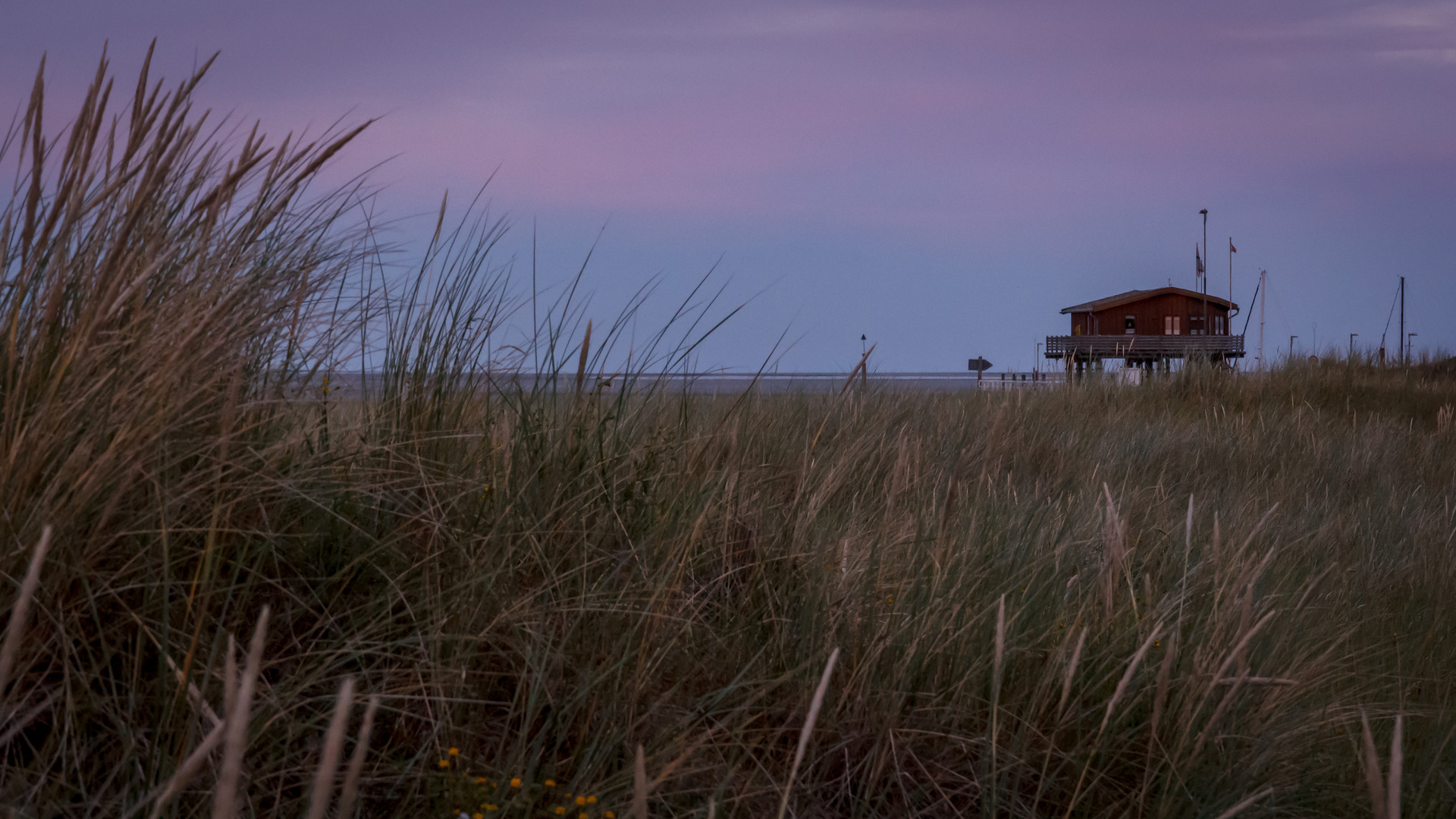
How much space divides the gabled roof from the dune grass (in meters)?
48.4

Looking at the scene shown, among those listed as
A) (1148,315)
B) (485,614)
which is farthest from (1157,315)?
(485,614)

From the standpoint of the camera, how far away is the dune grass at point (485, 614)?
1.26 meters

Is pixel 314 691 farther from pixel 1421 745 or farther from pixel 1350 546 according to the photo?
pixel 1350 546

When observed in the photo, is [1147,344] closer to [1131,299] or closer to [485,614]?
[1131,299]

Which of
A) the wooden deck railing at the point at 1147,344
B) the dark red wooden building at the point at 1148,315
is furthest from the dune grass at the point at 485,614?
the dark red wooden building at the point at 1148,315

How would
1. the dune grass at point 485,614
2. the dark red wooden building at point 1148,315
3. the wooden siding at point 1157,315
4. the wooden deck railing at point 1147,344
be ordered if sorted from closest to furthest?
the dune grass at point 485,614 → the wooden deck railing at point 1147,344 → the dark red wooden building at point 1148,315 → the wooden siding at point 1157,315

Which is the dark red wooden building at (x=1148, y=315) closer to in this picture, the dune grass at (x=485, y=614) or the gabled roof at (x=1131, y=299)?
the gabled roof at (x=1131, y=299)

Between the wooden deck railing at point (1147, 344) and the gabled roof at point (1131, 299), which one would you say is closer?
the wooden deck railing at point (1147, 344)

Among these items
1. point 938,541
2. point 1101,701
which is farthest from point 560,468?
point 1101,701

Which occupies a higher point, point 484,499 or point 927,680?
point 484,499

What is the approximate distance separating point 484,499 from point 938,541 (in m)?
1.01

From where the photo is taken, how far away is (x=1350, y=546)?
3.55 metres

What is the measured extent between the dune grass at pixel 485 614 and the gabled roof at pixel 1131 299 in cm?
4843

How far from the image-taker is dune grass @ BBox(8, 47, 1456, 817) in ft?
4.15
